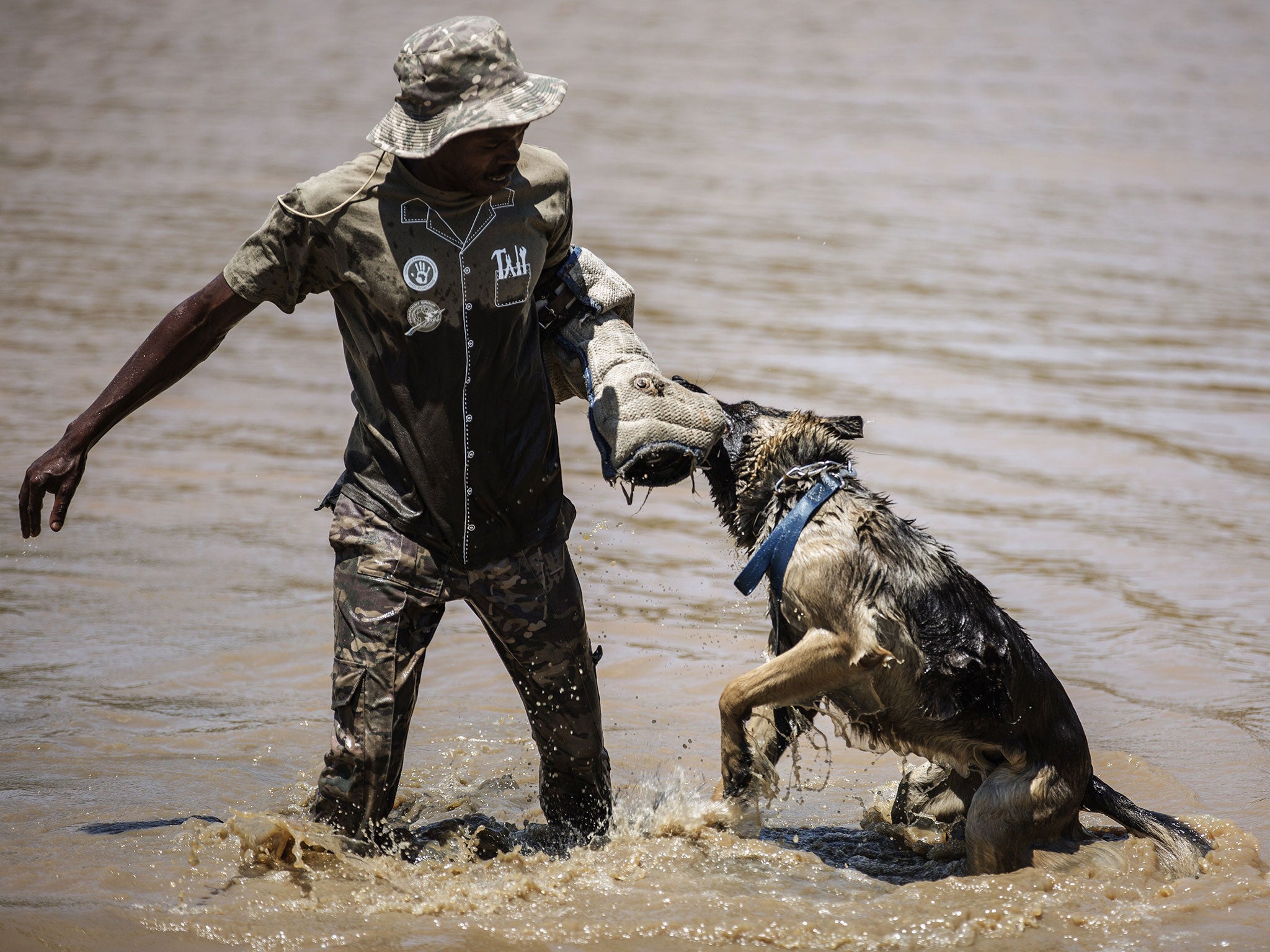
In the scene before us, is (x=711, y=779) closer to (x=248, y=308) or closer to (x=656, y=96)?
(x=248, y=308)

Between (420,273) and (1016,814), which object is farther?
(1016,814)

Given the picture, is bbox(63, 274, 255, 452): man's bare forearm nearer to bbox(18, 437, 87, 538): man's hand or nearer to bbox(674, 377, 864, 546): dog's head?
bbox(18, 437, 87, 538): man's hand

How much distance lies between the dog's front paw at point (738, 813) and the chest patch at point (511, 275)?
195cm

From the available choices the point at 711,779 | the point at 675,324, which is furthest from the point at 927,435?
the point at 711,779

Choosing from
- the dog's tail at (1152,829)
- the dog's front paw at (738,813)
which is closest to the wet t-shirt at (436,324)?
the dog's front paw at (738,813)

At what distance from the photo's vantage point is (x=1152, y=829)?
15.2 ft

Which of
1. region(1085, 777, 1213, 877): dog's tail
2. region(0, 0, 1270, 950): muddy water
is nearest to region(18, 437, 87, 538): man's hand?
region(0, 0, 1270, 950): muddy water

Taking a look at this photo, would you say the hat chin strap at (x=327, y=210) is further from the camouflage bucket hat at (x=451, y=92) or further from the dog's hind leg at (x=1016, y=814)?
the dog's hind leg at (x=1016, y=814)

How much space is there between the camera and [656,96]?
23.5 m

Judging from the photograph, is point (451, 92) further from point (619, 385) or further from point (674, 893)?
point (674, 893)

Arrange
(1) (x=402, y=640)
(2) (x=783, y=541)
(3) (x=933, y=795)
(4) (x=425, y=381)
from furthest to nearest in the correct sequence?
(3) (x=933, y=795)
(2) (x=783, y=541)
(1) (x=402, y=640)
(4) (x=425, y=381)

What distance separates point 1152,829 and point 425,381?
9.52 ft

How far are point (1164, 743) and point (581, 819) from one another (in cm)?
Answer: 281

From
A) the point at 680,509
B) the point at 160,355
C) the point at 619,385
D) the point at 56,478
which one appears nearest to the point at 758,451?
the point at 619,385
